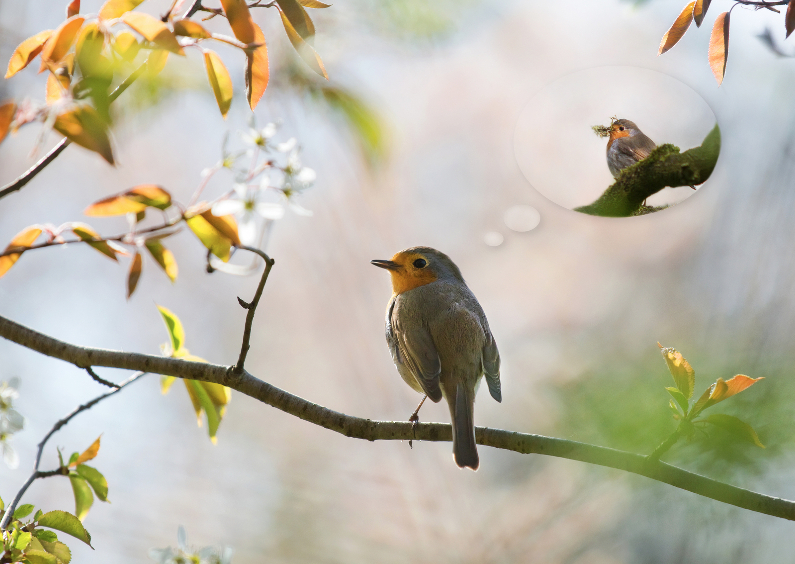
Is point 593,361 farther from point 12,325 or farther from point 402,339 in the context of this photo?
point 12,325

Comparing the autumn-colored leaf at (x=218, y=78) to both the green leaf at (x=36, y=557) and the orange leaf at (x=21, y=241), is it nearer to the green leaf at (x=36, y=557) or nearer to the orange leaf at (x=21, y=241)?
the orange leaf at (x=21, y=241)

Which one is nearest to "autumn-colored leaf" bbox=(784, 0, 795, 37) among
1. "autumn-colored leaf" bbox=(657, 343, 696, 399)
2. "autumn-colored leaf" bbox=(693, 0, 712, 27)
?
"autumn-colored leaf" bbox=(693, 0, 712, 27)

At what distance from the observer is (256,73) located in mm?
692

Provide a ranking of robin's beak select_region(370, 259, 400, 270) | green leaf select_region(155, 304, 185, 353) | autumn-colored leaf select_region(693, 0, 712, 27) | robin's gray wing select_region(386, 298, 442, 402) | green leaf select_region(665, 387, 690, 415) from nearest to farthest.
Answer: autumn-colored leaf select_region(693, 0, 712, 27), green leaf select_region(665, 387, 690, 415), green leaf select_region(155, 304, 185, 353), robin's gray wing select_region(386, 298, 442, 402), robin's beak select_region(370, 259, 400, 270)

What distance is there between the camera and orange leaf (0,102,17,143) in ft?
1.76

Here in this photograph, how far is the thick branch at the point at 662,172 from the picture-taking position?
85 centimetres

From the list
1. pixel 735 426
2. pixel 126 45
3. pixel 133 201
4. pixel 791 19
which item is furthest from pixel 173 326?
pixel 791 19

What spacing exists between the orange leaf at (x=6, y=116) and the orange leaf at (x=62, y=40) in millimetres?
64

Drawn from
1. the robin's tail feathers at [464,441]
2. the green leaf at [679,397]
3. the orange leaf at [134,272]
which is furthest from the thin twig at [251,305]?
the green leaf at [679,397]

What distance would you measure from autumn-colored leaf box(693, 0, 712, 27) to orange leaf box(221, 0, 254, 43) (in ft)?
1.66

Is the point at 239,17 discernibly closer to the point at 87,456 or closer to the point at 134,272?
the point at 134,272

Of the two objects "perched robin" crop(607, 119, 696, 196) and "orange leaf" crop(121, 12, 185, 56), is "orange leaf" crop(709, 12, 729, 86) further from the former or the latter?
"orange leaf" crop(121, 12, 185, 56)

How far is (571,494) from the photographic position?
8.06ft

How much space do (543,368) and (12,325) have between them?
1857 mm
